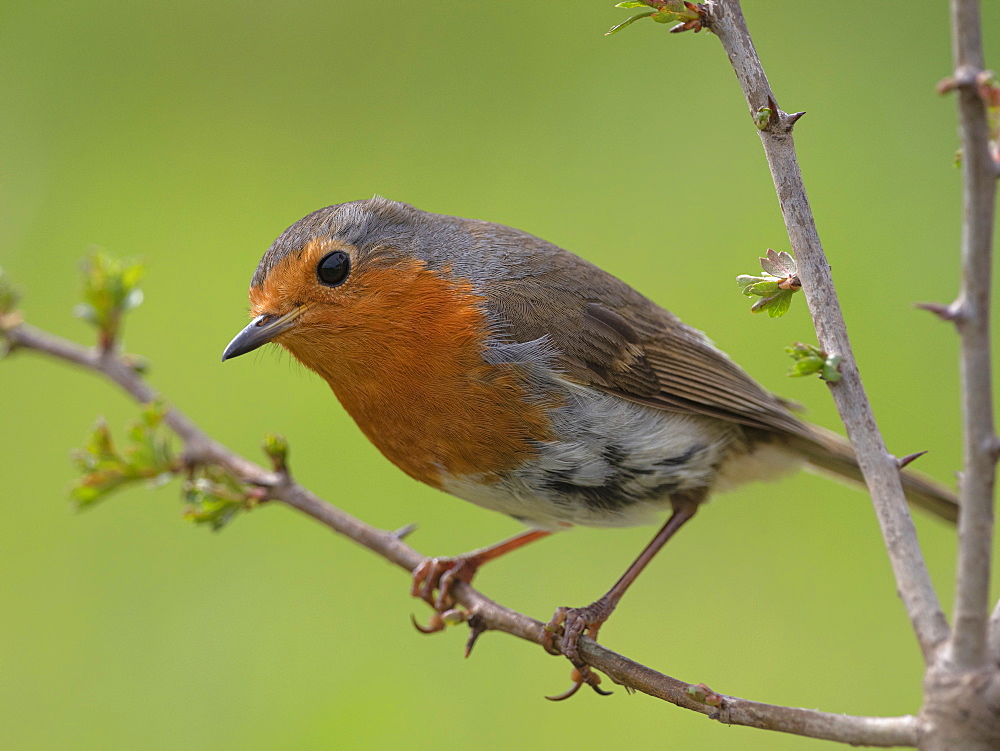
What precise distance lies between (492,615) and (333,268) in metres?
1.18

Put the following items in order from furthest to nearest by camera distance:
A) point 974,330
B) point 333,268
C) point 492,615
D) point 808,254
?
point 333,268, point 492,615, point 808,254, point 974,330

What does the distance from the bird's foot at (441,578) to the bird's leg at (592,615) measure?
1.84ft

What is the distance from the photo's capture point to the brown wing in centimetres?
347

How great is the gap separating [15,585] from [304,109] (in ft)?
11.4

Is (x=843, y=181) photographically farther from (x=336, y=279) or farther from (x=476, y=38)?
(x=336, y=279)

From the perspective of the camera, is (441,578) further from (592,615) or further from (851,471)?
(851,471)

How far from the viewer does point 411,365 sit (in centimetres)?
323

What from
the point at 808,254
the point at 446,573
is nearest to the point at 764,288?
the point at 808,254

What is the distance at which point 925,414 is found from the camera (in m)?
5.26

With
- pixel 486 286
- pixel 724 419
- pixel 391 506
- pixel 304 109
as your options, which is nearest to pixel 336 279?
pixel 486 286

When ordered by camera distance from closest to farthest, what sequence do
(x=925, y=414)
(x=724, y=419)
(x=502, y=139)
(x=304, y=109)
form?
1. (x=724, y=419)
2. (x=925, y=414)
3. (x=502, y=139)
4. (x=304, y=109)

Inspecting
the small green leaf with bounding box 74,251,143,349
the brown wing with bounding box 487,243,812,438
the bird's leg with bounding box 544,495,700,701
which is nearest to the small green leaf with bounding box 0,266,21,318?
the small green leaf with bounding box 74,251,143,349

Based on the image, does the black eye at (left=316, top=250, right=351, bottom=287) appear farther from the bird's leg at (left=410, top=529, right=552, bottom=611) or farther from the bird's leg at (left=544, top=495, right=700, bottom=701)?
the bird's leg at (left=544, top=495, right=700, bottom=701)

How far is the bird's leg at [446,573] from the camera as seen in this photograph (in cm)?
376
